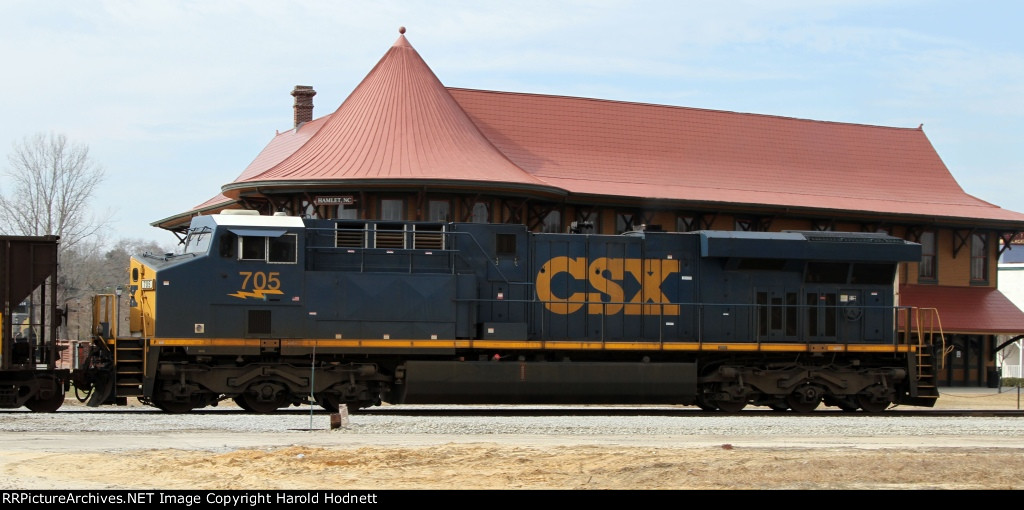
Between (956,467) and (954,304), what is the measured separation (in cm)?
2708

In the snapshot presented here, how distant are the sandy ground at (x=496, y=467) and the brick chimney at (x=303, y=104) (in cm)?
3133

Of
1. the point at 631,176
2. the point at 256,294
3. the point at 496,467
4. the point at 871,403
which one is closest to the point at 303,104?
the point at 631,176

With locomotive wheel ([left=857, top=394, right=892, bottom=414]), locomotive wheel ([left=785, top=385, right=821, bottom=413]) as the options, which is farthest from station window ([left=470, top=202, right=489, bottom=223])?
locomotive wheel ([left=857, top=394, right=892, bottom=414])

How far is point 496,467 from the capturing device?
1231 cm

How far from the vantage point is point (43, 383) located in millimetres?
18531

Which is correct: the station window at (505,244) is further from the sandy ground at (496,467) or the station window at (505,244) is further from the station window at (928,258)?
the station window at (928,258)

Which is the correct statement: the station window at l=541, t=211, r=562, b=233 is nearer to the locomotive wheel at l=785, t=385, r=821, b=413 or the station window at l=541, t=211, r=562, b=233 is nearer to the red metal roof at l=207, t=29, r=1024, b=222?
the red metal roof at l=207, t=29, r=1024, b=222

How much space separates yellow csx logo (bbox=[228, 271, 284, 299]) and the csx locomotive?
0.08 feet

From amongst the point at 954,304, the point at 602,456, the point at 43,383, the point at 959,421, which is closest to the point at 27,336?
the point at 43,383

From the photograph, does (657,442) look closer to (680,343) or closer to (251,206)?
(680,343)

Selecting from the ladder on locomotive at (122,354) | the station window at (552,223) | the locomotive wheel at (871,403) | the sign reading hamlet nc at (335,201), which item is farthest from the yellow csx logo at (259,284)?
the station window at (552,223)

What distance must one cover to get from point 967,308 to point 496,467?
3029 cm

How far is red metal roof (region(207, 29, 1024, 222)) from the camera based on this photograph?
107 ft

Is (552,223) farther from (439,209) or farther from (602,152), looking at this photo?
(439,209)
